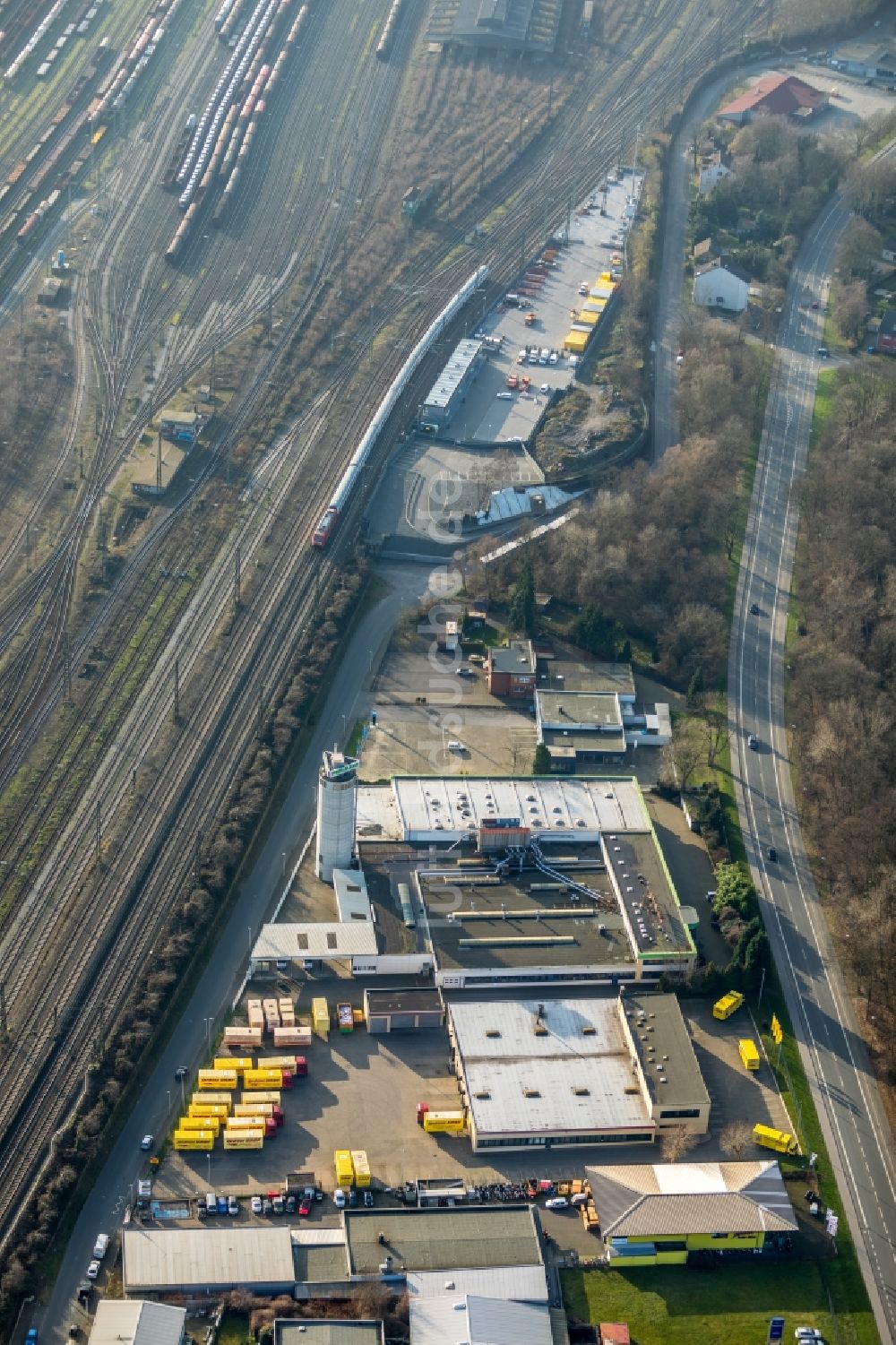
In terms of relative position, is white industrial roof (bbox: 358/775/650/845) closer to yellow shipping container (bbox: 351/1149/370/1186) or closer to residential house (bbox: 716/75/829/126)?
yellow shipping container (bbox: 351/1149/370/1186)

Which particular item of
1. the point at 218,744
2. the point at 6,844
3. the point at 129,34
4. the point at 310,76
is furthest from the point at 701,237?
the point at 6,844

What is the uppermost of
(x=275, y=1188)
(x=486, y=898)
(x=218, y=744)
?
(x=218, y=744)

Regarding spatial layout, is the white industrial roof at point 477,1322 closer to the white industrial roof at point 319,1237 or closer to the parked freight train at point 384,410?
the white industrial roof at point 319,1237

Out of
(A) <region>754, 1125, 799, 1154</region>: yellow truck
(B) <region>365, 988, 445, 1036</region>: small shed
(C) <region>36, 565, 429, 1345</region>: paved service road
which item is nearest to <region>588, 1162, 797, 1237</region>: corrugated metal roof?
(A) <region>754, 1125, 799, 1154</region>: yellow truck

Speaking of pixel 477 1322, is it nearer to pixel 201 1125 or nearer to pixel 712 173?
pixel 201 1125

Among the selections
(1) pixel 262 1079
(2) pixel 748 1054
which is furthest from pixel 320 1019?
(2) pixel 748 1054

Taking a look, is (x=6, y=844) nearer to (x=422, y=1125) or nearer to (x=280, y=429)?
(x=422, y=1125)
